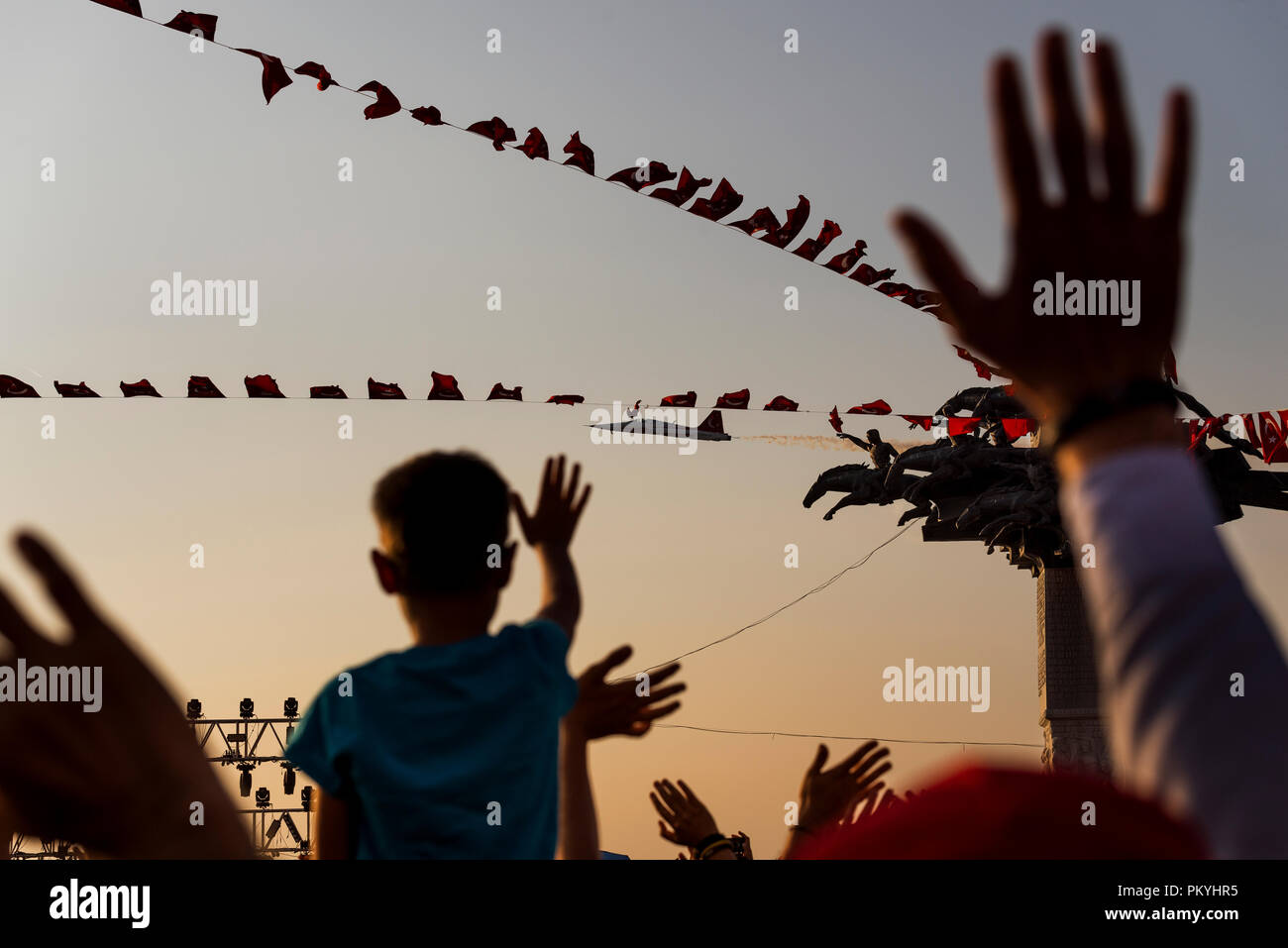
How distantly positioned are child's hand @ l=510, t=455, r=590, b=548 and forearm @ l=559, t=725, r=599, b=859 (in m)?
0.40

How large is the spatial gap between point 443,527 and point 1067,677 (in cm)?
2072

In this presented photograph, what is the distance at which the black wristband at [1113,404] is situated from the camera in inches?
41.1

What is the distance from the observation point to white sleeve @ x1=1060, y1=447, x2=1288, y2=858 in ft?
2.96

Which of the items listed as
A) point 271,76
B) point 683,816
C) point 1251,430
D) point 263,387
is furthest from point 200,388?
point 1251,430

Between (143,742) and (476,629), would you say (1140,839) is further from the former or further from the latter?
(476,629)

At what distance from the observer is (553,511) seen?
9.37ft

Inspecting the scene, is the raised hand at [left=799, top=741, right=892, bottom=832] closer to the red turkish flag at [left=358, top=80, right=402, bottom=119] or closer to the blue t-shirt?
the blue t-shirt

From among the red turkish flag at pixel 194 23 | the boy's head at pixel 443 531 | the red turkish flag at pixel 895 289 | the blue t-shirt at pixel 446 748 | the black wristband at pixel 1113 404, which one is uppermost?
the red turkish flag at pixel 194 23

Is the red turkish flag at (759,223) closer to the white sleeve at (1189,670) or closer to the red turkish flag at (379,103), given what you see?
the red turkish flag at (379,103)

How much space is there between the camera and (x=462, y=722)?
229 cm

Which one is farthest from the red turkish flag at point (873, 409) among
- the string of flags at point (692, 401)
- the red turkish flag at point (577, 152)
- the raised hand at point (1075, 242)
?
the raised hand at point (1075, 242)

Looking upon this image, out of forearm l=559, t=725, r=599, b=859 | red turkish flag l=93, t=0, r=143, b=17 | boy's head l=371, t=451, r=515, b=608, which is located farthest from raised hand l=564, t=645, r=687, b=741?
red turkish flag l=93, t=0, r=143, b=17

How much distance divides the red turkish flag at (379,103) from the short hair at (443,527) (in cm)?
738
